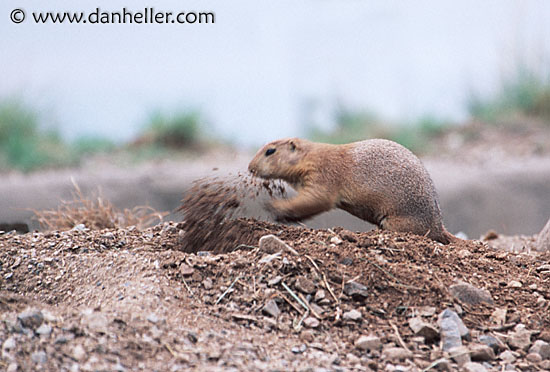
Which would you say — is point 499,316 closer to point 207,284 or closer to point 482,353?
point 482,353

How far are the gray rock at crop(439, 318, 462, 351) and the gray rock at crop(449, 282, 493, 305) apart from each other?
0.23m

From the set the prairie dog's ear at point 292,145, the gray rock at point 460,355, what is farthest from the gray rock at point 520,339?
the prairie dog's ear at point 292,145

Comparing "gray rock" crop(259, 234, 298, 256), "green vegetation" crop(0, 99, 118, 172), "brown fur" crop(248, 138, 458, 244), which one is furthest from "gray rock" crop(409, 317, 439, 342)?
"green vegetation" crop(0, 99, 118, 172)

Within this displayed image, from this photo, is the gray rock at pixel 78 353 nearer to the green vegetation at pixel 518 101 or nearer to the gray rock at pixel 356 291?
the gray rock at pixel 356 291

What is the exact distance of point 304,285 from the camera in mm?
2457

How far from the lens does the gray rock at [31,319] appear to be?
2094 mm

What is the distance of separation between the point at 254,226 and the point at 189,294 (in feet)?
2.39

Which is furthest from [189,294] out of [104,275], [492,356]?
[492,356]

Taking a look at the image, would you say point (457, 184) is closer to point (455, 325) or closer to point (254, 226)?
point (254, 226)

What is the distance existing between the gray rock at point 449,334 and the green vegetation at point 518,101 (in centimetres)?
675

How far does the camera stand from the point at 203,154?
28.0ft

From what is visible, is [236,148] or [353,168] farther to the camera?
[236,148]

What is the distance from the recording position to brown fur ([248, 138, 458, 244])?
3156 mm

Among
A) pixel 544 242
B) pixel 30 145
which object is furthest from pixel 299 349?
pixel 30 145
